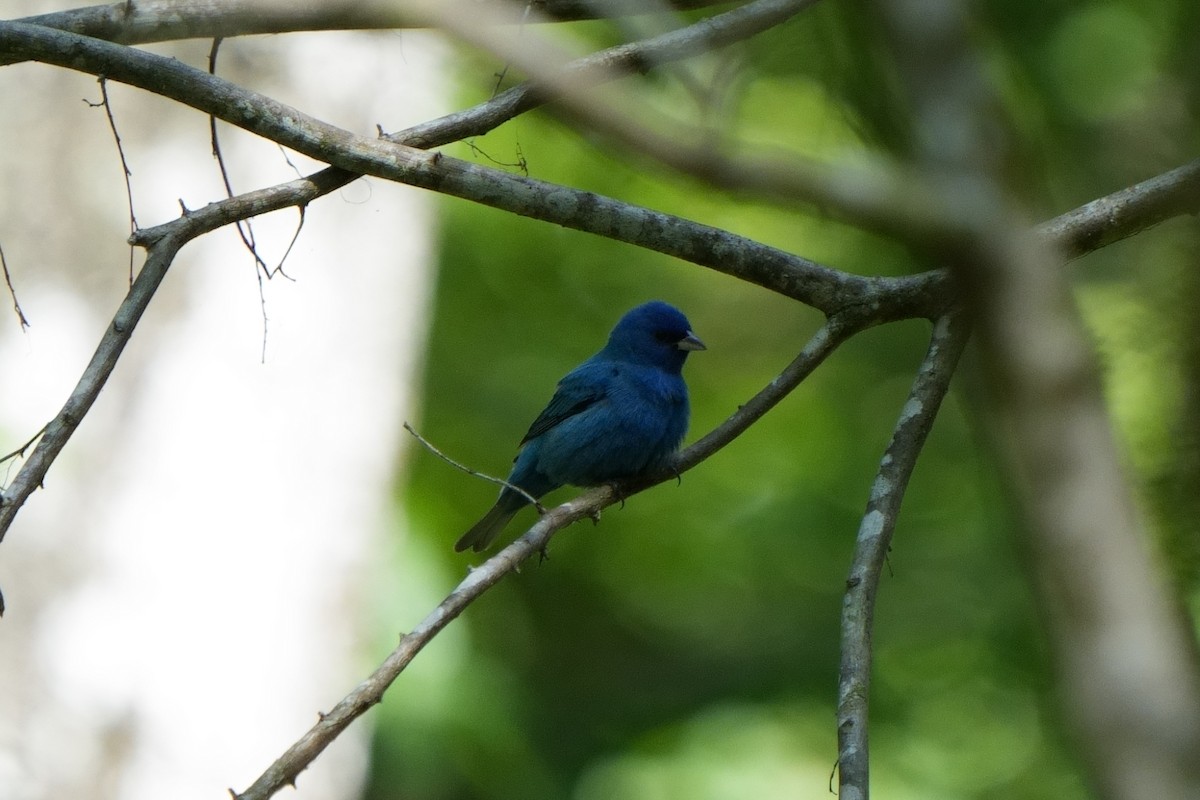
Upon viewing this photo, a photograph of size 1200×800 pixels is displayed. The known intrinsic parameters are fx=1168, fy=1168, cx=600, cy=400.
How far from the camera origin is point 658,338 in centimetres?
727

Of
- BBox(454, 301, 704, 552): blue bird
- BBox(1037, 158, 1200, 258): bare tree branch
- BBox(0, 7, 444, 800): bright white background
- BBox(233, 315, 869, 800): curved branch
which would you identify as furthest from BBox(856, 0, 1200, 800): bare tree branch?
BBox(0, 7, 444, 800): bright white background

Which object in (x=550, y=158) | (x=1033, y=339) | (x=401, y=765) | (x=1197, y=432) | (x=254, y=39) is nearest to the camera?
(x=1033, y=339)

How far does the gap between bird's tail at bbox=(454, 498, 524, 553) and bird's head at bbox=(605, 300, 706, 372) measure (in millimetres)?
1196

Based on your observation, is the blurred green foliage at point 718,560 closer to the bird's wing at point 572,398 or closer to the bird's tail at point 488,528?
the bird's wing at point 572,398

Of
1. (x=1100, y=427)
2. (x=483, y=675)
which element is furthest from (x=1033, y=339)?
(x=483, y=675)

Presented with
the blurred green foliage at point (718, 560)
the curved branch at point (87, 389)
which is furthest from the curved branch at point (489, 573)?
the blurred green foliage at point (718, 560)

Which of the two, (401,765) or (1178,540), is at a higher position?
(401,765)

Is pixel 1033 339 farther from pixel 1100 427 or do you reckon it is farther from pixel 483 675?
pixel 483 675

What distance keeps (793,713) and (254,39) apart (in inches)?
269

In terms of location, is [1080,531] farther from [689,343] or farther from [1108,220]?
[689,343]

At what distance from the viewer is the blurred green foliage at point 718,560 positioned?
346 inches

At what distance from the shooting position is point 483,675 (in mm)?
9641

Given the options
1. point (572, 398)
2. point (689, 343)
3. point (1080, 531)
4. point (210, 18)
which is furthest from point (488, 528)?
point (1080, 531)

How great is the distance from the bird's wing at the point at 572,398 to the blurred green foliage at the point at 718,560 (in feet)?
4.27
